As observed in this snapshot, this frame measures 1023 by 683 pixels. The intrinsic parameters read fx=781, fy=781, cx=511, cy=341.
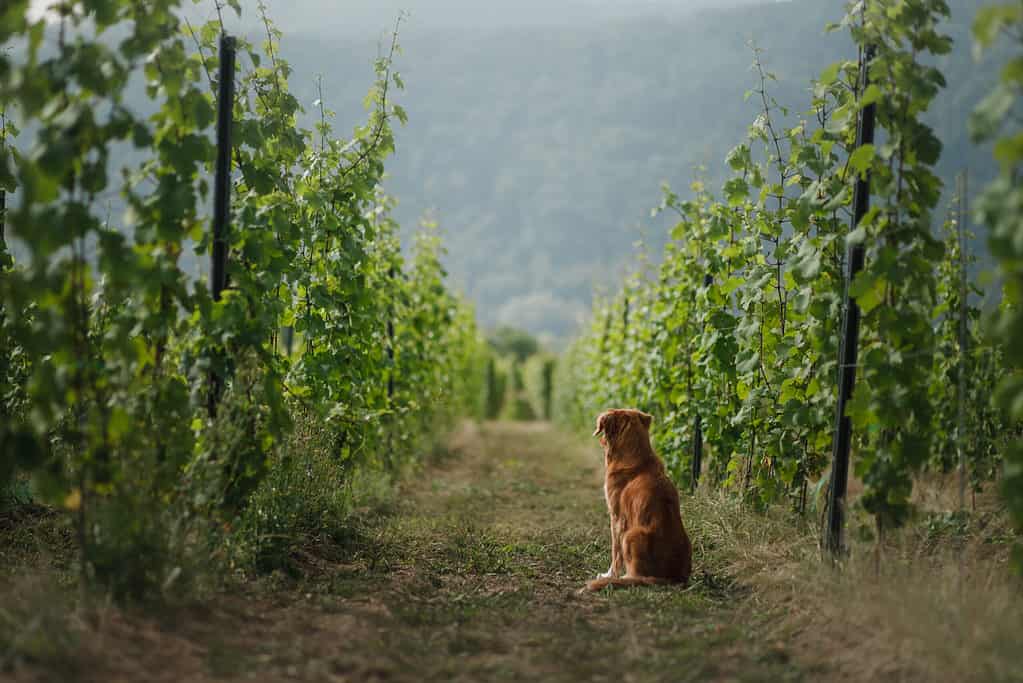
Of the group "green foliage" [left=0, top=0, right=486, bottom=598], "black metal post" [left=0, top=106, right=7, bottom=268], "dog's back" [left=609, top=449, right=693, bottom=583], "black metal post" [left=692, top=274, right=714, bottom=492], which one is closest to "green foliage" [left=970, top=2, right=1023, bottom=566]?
"dog's back" [left=609, top=449, right=693, bottom=583]

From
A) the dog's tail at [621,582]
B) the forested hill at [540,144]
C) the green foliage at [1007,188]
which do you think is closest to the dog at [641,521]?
the dog's tail at [621,582]

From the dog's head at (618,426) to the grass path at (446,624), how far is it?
90 centimetres

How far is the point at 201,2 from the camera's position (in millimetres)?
4637

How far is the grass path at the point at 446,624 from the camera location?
3.14m

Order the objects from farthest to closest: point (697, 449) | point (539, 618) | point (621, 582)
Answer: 1. point (697, 449)
2. point (621, 582)
3. point (539, 618)

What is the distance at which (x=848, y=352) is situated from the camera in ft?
14.0

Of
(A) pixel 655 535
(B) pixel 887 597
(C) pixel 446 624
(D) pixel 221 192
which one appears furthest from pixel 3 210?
(B) pixel 887 597

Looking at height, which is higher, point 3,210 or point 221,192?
point 3,210

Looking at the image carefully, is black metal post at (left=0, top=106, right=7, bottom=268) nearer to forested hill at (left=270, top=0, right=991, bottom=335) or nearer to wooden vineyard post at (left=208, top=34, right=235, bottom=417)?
wooden vineyard post at (left=208, top=34, right=235, bottom=417)

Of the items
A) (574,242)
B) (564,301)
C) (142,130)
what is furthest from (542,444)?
(574,242)

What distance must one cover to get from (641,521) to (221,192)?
9.76ft

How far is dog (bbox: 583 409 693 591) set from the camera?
4465 millimetres

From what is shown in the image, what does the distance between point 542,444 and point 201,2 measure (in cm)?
1318

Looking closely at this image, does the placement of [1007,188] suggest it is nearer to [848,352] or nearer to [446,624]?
[848,352]
